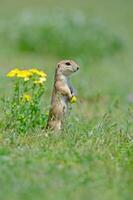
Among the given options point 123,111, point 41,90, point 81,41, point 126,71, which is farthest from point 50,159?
point 81,41

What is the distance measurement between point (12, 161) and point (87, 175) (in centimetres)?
55

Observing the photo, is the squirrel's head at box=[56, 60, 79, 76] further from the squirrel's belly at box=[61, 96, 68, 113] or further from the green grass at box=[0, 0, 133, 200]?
the green grass at box=[0, 0, 133, 200]

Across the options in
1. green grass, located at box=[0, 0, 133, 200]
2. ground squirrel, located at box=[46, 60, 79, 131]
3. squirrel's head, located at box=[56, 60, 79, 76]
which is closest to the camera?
green grass, located at box=[0, 0, 133, 200]

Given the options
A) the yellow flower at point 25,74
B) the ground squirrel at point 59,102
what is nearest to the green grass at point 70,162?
the ground squirrel at point 59,102

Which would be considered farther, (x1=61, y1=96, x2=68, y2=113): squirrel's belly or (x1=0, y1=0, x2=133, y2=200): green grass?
(x1=61, y1=96, x2=68, y2=113): squirrel's belly

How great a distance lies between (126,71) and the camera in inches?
508

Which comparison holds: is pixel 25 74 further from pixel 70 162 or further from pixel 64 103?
pixel 70 162

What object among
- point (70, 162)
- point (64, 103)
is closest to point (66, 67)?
point (64, 103)

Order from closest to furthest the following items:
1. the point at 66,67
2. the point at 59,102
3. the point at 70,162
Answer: the point at 70,162 < the point at 59,102 < the point at 66,67

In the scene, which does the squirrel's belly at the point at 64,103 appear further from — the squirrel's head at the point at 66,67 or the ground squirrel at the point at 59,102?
the squirrel's head at the point at 66,67

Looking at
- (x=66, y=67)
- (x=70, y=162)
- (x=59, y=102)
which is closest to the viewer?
(x=70, y=162)

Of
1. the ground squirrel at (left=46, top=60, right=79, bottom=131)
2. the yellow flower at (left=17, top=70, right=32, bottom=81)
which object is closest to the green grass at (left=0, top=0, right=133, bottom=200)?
Result: the ground squirrel at (left=46, top=60, right=79, bottom=131)

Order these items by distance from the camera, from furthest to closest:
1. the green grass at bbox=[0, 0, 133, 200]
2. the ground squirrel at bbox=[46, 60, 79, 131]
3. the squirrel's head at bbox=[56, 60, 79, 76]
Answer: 1. the squirrel's head at bbox=[56, 60, 79, 76]
2. the ground squirrel at bbox=[46, 60, 79, 131]
3. the green grass at bbox=[0, 0, 133, 200]

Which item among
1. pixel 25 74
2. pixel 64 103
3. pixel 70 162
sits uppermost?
pixel 25 74
